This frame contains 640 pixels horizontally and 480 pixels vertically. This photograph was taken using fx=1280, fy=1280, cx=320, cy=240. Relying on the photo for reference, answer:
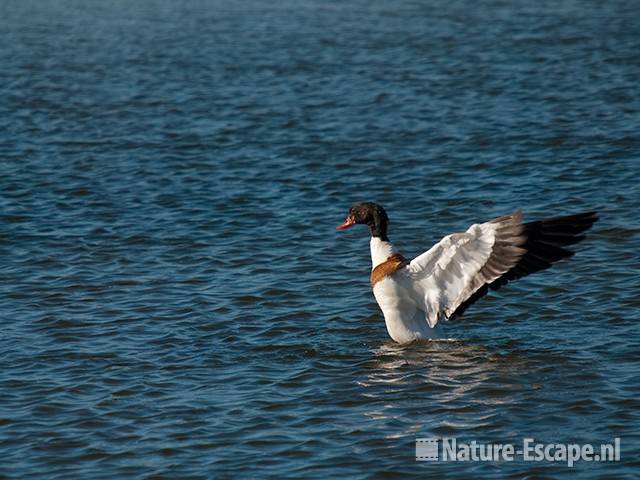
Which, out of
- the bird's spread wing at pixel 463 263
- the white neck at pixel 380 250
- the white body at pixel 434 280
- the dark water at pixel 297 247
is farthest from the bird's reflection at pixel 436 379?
the white neck at pixel 380 250

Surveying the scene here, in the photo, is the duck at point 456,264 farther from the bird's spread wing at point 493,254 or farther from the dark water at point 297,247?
the dark water at point 297,247

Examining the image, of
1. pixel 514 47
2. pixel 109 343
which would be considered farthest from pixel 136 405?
pixel 514 47

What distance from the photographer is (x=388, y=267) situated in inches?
450

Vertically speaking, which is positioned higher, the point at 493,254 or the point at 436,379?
the point at 493,254

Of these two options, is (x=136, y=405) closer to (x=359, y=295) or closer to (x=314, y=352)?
(x=314, y=352)

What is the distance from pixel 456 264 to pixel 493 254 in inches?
13.8

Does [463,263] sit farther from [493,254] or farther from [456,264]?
[493,254]

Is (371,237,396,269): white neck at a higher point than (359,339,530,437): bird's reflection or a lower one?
higher

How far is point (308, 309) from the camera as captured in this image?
12602 millimetres

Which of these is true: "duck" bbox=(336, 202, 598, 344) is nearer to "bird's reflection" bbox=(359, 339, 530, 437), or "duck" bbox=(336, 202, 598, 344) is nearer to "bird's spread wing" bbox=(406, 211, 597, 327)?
"bird's spread wing" bbox=(406, 211, 597, 327)

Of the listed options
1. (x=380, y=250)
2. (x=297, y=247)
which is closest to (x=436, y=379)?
(x=380, y=250)

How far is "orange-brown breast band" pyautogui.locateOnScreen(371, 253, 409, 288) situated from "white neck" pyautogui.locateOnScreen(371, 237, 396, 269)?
51 millimetres

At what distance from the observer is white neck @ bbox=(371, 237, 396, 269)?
11625mm

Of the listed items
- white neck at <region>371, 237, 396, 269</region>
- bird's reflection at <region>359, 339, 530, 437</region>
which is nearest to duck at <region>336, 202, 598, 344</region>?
white neck at <region>371, 237, 396, 269</region>
